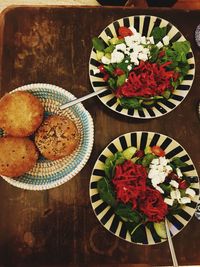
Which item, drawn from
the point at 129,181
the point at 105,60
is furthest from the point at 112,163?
the point at 105,60

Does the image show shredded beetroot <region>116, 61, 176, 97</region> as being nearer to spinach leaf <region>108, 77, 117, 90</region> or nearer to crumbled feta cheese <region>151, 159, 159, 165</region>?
spinach leaf <region>108, 77, 117, 90</region>

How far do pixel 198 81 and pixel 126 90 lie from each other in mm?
393

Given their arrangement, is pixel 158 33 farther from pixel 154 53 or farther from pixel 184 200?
pixel 184 200

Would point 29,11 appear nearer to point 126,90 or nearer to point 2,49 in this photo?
point 2,49

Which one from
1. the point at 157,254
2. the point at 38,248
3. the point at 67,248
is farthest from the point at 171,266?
the point at 38,248

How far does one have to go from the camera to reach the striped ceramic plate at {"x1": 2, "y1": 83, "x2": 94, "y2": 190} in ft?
4.29

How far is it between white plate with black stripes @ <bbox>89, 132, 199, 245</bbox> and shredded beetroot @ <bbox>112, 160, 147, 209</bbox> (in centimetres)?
8

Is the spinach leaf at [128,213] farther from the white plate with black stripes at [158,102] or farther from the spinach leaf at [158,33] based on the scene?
the spinach leaf at [158,33]

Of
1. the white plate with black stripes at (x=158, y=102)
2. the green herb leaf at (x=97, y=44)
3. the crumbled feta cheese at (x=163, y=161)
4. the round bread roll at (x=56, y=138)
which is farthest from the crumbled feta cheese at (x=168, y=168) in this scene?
the green herb leaf at (x=97, y=44)

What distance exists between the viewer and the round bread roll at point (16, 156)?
4.10 ft

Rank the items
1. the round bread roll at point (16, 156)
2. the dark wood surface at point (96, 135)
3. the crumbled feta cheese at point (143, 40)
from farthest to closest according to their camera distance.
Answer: the crumbled feta cheese at point (143, 40)
the dark wood surface at point (96, 135)
the round bread roll at point (16, 156)

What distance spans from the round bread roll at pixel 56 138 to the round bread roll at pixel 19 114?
50 millimetres

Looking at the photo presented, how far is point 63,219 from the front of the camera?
1.38 m

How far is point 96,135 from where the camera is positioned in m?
1.46
